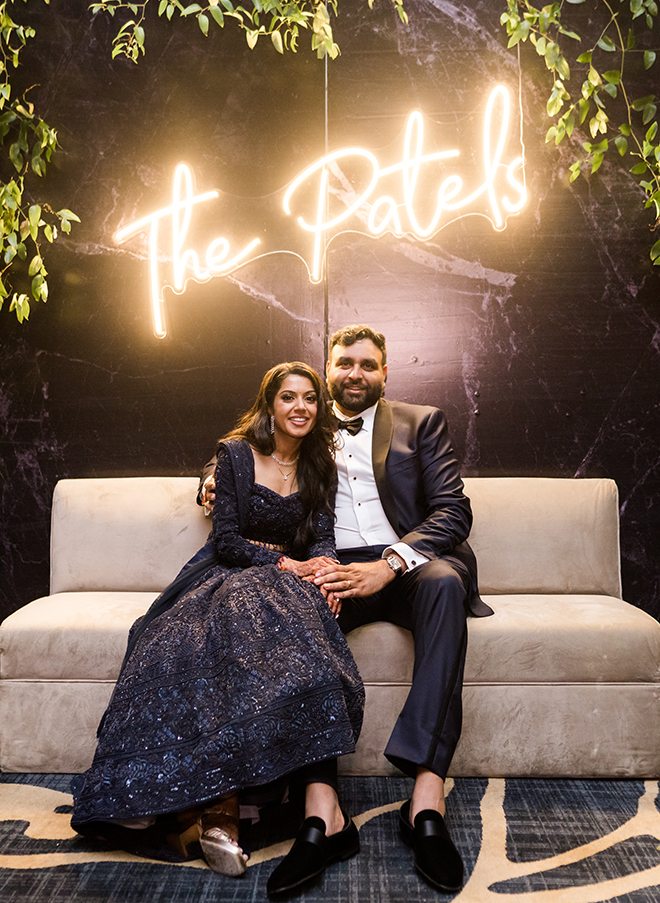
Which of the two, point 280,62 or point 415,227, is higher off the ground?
point 280,62

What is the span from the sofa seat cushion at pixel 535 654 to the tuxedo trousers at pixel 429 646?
3.2 inches

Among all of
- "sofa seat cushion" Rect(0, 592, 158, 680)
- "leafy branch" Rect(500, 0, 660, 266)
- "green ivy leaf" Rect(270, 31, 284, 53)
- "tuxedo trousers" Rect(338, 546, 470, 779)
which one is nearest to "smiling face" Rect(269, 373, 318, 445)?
"tuxedo trousers" Rect(338, 546, 470, 779)

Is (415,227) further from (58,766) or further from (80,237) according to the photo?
(58,766)

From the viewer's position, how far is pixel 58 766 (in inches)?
83.8

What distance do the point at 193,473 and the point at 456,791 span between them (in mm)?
1734

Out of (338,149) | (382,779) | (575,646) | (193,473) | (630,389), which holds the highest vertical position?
(338,149)

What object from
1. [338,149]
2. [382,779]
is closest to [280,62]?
[338,149]

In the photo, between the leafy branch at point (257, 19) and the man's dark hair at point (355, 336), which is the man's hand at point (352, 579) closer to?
the man's dark hair at point (355, 336)

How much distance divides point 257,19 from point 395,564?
246 cm

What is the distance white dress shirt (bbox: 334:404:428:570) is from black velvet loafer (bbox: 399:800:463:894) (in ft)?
3.17

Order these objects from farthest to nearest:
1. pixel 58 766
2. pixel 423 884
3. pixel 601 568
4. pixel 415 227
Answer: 1. pixel 415 227
2. pixel 601 568
3. pixel 58 766
4. pixel 423 884

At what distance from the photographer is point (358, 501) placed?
8.05 feet

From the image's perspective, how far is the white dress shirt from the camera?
242 cm

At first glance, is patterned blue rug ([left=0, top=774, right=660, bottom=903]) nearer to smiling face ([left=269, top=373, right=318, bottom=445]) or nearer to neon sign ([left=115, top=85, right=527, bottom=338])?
smiling face ([left=269, top=373, right=318, bottom=445])
